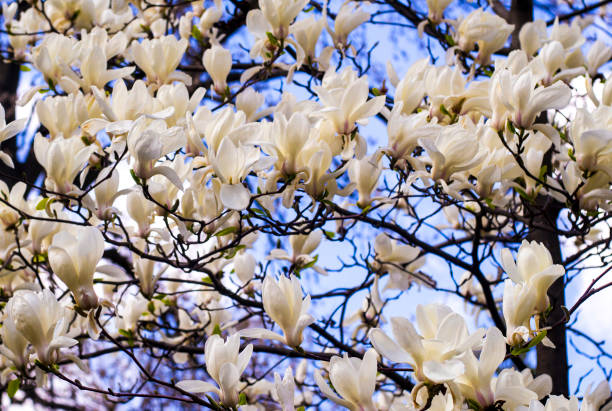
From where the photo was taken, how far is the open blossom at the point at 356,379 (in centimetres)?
113

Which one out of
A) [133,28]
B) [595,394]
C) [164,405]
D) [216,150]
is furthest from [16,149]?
[595,394]

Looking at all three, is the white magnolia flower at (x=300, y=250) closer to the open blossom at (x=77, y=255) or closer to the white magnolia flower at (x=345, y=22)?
the white magnolia flower at (x=345, y=22)

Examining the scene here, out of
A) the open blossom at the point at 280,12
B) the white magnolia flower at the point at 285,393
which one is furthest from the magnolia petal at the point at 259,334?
the open blossom at the point at 280,12

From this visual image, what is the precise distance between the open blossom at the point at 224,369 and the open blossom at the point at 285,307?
0.20ft

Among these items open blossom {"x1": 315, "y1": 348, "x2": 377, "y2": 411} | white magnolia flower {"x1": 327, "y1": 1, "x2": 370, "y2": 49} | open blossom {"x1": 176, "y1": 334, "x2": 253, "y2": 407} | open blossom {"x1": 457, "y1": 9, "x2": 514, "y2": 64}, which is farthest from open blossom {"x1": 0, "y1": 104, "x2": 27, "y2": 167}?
open blossom {"x1": 457, "y1": 9, "x2": 514, "y2": 64}

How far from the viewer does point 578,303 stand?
4.67 feet

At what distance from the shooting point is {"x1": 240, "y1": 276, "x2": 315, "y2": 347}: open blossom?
134 centimetres

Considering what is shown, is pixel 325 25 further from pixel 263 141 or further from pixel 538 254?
pixel 538 254

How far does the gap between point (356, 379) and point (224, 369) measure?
0.25 meters

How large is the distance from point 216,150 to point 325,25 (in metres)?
0.84

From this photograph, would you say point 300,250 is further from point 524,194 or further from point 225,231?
point 524,194

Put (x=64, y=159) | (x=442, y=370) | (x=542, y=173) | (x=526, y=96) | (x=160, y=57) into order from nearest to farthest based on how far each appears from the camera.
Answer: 1. (x=442, y=370)
2. (x=526, y=96)
3. (x=64, y=159)
4. (x=542, y=173)
5. (x=160, y=57)

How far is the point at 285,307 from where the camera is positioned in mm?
1350

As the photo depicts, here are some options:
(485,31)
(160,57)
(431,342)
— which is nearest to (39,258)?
(160,57)
